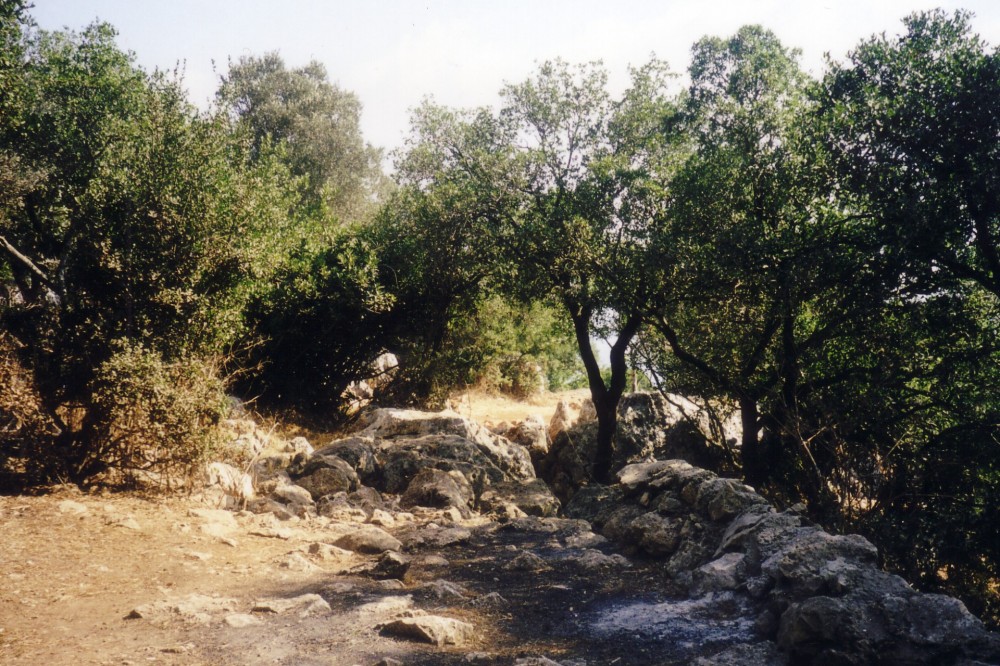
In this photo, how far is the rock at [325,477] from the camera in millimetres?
13648

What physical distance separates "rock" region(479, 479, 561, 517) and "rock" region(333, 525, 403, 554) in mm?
3357

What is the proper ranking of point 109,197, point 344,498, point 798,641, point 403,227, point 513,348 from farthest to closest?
point 513,348
point 403,227
point 344,498
point 109,197
point 798,641

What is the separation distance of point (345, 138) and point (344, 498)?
3026cm

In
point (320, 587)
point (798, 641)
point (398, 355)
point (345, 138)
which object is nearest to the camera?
point (798, 641)

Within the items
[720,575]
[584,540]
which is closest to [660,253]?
[584,540]

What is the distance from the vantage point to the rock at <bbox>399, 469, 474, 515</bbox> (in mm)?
13719

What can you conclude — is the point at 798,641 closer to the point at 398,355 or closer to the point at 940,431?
the point at 940,431

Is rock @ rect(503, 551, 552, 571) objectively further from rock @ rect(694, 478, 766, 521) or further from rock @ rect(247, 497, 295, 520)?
rock @ rect(247, 497, 295, 520)

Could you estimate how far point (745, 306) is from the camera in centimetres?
1627

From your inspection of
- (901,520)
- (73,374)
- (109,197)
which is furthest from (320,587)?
(901,520)

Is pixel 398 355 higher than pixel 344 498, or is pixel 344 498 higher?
pixel 398 355

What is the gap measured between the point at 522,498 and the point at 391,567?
5.65 meters

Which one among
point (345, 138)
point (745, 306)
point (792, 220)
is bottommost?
point (745, 306)

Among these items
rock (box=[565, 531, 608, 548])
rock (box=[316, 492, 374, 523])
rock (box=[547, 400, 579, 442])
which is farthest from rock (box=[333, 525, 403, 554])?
rock (box=[547, 400, 579, 442])
